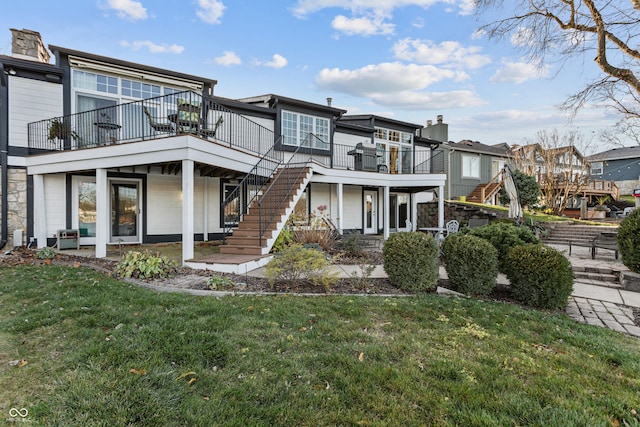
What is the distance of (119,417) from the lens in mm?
1897

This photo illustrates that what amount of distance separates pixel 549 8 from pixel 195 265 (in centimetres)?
1260

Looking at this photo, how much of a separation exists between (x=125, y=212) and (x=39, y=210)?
7.49 feet

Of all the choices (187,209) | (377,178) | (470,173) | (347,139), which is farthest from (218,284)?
(470,173)

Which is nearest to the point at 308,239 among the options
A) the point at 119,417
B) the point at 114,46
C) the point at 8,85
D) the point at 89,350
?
the point at 89,350

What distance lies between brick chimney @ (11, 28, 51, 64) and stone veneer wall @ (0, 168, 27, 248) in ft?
12.8

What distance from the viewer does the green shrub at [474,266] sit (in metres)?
5.13

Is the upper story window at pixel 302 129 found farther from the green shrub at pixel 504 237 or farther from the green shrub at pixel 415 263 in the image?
the green shrub at pixel 415 263

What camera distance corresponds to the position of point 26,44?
9.66m

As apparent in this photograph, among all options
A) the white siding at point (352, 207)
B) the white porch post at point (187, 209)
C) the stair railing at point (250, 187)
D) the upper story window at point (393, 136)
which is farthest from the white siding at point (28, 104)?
the upper story window at point (393, 136)

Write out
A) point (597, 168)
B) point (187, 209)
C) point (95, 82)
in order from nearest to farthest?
point (187, 209)
point (95, 82)
point (597, 168)

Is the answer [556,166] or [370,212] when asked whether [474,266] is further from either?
[556,166]

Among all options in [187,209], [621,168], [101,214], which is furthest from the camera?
[621,168]

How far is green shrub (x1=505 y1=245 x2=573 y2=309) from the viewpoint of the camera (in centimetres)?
463

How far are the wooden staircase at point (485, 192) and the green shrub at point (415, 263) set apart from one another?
17.0 meters
